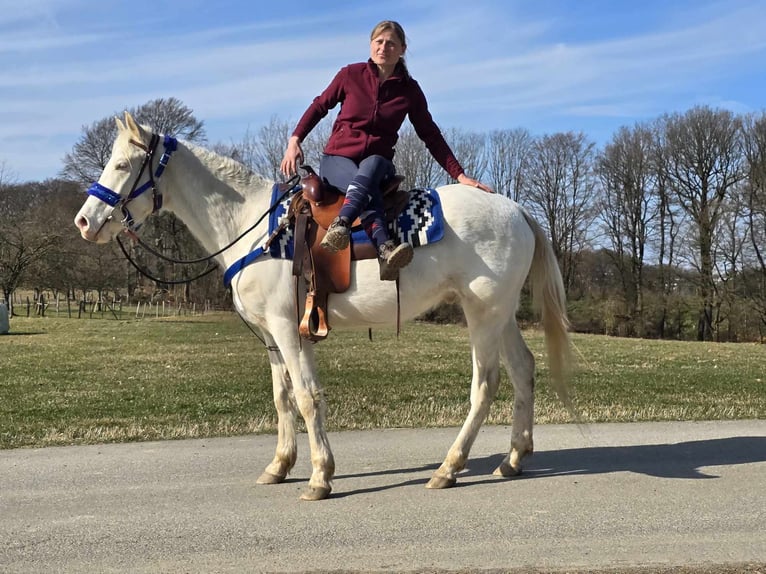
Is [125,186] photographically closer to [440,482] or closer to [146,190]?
[146,190]

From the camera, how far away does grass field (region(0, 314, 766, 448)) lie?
27.6 ft

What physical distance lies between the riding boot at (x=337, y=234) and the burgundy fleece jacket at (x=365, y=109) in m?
0.66

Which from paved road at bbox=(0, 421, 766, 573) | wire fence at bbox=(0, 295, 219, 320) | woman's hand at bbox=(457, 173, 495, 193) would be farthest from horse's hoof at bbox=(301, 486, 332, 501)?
wire fence at bbox=(0, 295, 219, 320)

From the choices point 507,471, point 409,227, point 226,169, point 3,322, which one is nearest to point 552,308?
point 507,471

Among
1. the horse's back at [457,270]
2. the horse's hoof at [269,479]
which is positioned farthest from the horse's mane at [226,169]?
the horse's hoof at [269,479]

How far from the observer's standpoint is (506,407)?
31.8 ft

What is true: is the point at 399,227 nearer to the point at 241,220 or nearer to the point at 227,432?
the point at 241,220

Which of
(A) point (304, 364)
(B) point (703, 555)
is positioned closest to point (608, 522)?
(B) point (703, 555)

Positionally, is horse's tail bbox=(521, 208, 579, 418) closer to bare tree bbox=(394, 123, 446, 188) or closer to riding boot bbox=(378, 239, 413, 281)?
riding boot bbox=(378, 239, 413, 281)

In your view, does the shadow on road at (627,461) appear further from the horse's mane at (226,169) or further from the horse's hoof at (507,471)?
the horse's mane at (226,169)

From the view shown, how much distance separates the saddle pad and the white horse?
0.27ft

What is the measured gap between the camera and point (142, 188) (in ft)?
18.4

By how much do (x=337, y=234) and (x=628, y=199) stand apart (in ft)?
169

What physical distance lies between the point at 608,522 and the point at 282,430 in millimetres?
2627
